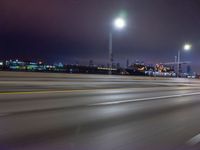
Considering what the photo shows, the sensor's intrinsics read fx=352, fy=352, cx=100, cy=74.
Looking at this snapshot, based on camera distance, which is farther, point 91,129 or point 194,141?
point 91,129

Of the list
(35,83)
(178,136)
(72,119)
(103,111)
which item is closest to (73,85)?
(35,83)

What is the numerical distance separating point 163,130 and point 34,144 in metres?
3.93

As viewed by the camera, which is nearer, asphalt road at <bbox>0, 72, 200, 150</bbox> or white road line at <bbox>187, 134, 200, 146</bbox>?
asphalt road at <bbox>0, 72, 200, 150</bbox>

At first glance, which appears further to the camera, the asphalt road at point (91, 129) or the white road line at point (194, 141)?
the white road line at point (194, 141)

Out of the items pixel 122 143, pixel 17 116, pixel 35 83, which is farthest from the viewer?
pixel 35 83

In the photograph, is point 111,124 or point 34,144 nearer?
point 34,144

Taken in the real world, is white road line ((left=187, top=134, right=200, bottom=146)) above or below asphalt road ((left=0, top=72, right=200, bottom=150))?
below

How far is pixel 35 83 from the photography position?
2416 cm

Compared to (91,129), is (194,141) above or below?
below

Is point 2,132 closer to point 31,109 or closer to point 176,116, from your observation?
point 31,109

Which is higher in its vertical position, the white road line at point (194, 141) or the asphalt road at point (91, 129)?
the asphalt road at point (91, 129)

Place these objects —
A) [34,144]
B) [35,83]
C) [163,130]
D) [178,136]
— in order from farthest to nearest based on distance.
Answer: [35,83] → [163,130] → [178,136] → [34,144]

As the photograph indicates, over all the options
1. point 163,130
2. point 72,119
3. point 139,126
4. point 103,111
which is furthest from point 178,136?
point 103,111

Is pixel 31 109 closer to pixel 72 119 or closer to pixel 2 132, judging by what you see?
pixel 72 119
